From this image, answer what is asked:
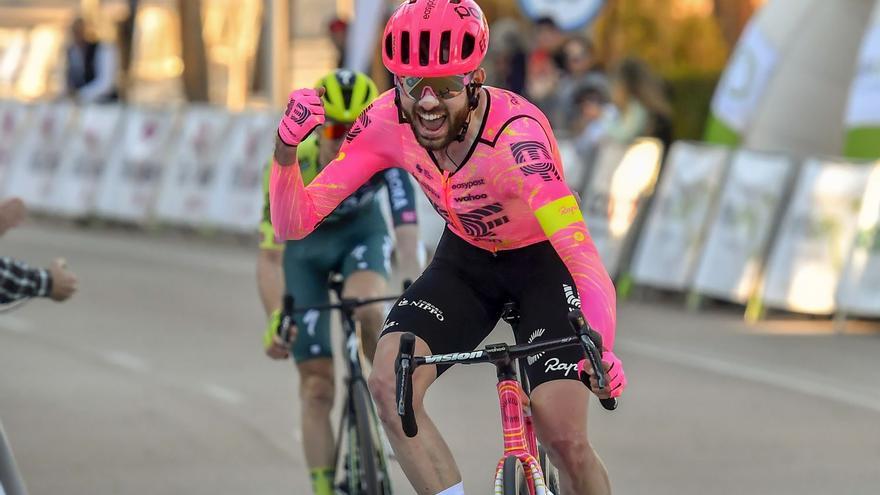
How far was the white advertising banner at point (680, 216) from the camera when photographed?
15.2 m

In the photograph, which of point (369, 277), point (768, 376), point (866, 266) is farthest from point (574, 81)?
point (369, 277)

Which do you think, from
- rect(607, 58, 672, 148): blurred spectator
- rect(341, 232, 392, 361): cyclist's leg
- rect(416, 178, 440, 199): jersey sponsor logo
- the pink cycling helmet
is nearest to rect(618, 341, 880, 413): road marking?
rect(607, 58, 672, 148): blurred spectator

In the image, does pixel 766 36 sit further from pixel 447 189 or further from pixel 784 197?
pixel 447 189

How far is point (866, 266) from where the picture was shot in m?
13.8

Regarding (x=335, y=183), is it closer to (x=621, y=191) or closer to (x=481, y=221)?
(x=481, y=221)

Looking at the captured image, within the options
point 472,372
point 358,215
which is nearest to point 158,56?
point 472,372

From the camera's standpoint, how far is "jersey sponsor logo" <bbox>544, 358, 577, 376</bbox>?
585 cm

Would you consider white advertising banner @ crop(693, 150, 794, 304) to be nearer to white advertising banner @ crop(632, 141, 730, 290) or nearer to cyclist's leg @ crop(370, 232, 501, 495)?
white advertising banner @ crop(632, 141, 730, 290)

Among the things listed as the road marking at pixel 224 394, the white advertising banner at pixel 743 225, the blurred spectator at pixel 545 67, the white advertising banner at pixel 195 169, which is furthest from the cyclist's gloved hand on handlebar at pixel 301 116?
the white advertising banner at pixel 195 169

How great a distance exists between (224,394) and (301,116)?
6141 millimetres

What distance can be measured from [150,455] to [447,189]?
4242 mm

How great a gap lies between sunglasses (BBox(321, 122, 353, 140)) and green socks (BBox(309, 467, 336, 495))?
4.49ft

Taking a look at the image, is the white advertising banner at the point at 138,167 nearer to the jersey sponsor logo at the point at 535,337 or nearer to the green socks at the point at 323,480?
the green socks at the point at 323,480

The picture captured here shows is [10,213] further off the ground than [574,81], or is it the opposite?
[10,213]
